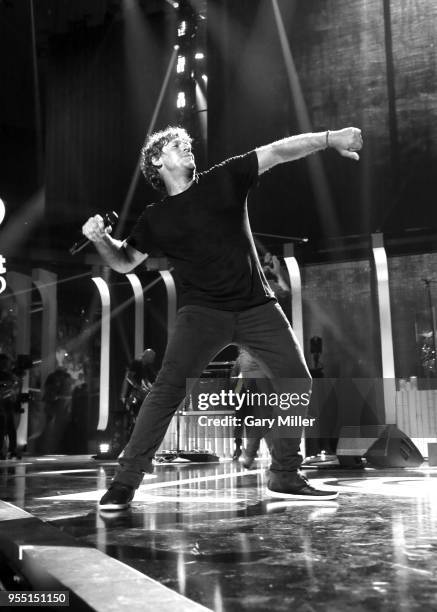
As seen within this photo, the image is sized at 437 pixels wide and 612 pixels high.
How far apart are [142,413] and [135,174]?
8.96 meters

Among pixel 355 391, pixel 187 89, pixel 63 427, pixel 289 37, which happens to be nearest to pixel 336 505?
pixel 355 391

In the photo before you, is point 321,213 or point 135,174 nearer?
point 321,213

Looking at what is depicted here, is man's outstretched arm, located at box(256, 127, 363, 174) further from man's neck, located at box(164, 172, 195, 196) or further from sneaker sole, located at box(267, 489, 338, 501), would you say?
sneaker sole, located at box(267, 489, 338, 501)

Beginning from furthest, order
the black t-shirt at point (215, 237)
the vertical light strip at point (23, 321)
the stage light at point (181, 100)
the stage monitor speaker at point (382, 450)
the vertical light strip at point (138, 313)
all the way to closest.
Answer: the stage light at point (181, 100) → the vertical light strip at point (138, 313) → the vertical light strip at point (23, 321) → the stage monitor speaker at point (382, 450) → the black t-shirt at point (215, 237)

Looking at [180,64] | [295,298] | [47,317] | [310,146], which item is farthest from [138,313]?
[310,146]

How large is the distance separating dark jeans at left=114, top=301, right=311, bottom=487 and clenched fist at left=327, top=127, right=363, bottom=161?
2.23ft

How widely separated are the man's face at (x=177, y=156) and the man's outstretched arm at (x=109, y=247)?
1.24ft

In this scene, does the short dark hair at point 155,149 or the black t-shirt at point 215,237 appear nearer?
the black t-shirt at point 215,237

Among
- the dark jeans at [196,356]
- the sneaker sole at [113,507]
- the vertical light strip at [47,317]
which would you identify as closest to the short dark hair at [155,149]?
the dark jeans at [196,356]

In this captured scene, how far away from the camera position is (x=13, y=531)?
1727mm

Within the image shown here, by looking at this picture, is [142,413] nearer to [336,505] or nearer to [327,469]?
[336,505]

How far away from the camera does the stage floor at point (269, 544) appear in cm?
104

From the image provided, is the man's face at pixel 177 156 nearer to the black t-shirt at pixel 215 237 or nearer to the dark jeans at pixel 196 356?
the black t-shirt at pixel 215 237

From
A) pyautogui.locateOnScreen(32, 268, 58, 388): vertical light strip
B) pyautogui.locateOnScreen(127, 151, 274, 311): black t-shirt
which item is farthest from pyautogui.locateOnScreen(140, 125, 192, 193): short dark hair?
pyautogui.locateOnScreen(32, 268, 58, 388): vertical light strip
